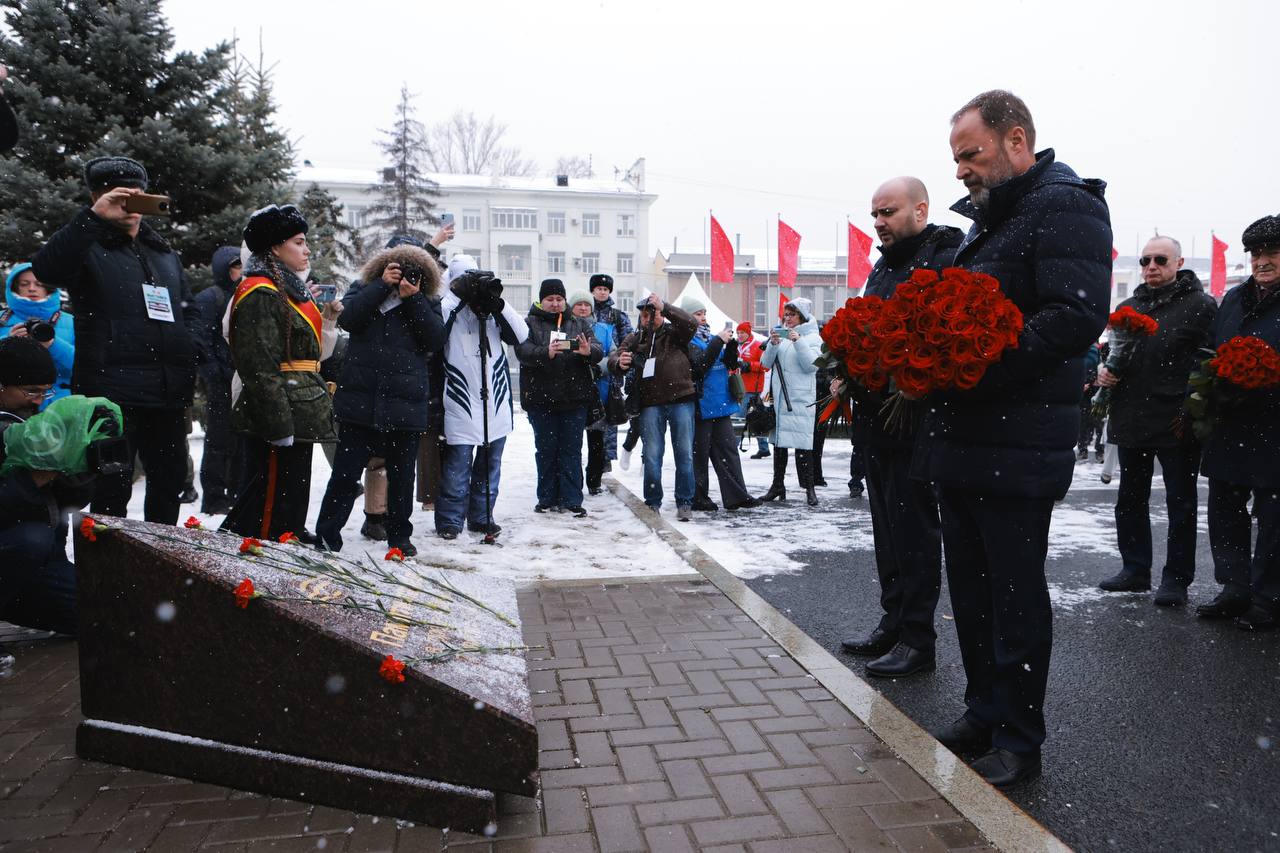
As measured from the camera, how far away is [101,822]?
2633 mm

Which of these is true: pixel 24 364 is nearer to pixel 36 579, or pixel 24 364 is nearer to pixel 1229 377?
pixel 36 579

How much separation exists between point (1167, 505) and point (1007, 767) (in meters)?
3.09

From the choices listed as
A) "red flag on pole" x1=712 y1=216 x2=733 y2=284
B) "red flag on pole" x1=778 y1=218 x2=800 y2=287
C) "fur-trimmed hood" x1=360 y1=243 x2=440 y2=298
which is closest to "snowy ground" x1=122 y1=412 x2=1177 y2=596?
"fur-trimmed hood" x1=360 y1=243 x2=440 y2=298

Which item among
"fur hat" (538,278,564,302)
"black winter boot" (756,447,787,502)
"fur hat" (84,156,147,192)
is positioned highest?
"fur hat" (84,156,147,192)

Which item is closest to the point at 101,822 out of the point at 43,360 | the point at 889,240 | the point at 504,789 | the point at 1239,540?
the point at 504,789

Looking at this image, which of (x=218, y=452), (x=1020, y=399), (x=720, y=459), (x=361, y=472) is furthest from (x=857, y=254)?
(x=1020, y=399)

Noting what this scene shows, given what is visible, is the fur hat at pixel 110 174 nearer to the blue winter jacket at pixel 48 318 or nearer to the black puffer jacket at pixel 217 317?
the blue winter jacket at pixel 48 318

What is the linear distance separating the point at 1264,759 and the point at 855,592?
8.37 feet

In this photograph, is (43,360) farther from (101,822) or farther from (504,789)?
(504,789)

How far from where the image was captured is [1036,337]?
2.86 metres

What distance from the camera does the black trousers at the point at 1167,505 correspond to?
208 inches

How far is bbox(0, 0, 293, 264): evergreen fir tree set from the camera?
9.04m

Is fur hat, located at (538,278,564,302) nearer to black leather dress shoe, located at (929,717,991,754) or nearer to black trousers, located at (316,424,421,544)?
black trousers, located at (316,424,421,544)

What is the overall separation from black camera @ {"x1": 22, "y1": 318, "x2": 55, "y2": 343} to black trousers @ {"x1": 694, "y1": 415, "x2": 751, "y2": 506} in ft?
17.7
